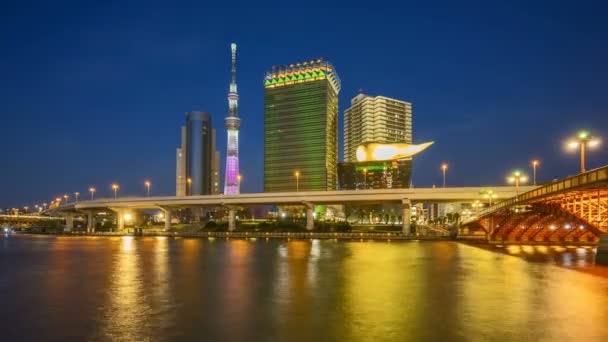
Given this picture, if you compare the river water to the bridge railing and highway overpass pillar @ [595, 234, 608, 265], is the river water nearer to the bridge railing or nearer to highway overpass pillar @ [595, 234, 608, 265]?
highway overpass pillar @ [595, 234, 608, 265]

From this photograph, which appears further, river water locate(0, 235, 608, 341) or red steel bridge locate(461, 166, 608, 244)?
red steel bridge locate(461, 166, 608, 244)

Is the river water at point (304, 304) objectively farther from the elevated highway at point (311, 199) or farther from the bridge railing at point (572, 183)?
the elevated highway at point (311, 199)

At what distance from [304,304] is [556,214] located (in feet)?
163

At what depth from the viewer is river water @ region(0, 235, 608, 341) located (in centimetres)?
1487

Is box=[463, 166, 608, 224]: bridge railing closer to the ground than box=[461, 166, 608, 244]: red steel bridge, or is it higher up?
higher up

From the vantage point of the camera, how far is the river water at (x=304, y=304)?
14.9 m

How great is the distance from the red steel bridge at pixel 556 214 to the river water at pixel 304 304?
8428 millimetres

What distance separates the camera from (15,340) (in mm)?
14359

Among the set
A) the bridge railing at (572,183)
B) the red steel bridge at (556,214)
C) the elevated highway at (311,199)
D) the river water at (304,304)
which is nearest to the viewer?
the river water at (304,304)

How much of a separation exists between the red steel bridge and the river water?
8.43m

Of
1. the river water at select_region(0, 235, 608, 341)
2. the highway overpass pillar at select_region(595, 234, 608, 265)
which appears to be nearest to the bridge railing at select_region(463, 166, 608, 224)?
the highway overpass pillar at select_region(595, 234, 608, 265)

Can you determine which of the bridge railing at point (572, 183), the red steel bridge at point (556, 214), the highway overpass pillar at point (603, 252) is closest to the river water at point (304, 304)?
the highway overpass pillar at point (603, 252)

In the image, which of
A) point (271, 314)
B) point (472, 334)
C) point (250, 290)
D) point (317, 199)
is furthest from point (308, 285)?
point (317, 199)

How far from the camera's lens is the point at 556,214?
2261 inches
